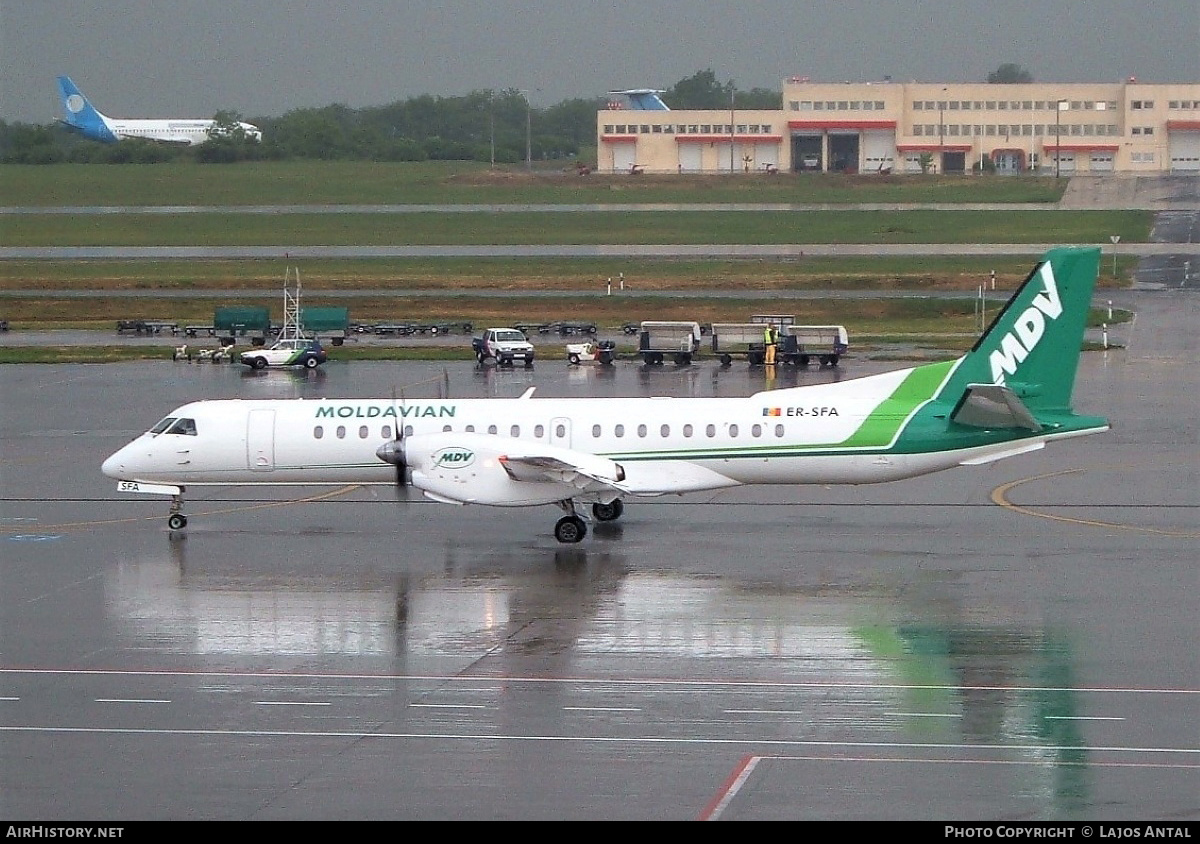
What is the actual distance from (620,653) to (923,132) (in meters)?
164

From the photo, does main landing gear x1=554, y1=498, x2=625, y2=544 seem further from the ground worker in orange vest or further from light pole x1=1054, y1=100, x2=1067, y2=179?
light pole x1=1054, y1=100, x2=1067, y2=179

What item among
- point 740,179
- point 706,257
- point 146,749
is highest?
point 740,179

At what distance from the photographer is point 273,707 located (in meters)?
20.2

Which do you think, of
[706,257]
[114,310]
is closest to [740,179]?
[706,257]

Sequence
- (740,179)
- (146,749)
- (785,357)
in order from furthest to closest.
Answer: (740,179), (785,357), (146,749)

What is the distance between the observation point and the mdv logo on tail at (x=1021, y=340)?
31.0 m

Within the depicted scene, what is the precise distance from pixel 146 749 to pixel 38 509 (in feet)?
59.0

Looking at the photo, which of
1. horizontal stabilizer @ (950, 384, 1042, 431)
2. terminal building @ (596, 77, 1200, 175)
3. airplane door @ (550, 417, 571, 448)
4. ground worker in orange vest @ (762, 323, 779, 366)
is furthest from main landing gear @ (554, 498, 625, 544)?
terminal building @ (596, 77, 1200, 175)

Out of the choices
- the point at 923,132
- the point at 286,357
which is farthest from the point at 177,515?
the point at 923,132

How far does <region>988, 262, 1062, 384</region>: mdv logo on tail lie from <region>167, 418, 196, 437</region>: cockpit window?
16653mm

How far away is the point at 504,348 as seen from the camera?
60594 mm

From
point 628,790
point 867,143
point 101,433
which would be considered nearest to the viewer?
point 628,790

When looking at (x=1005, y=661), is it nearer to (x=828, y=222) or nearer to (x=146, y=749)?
(x=146, y=749)

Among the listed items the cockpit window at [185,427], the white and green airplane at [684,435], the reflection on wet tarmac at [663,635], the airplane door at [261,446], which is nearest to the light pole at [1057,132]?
the white and green airplane at [684,435]
